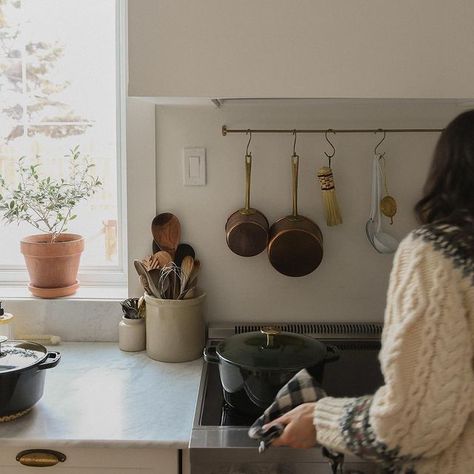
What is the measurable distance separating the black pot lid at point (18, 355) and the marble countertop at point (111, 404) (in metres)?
0.12

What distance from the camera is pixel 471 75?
4.70 feet

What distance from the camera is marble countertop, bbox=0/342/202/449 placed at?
1.33m

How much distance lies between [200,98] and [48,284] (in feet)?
2.60

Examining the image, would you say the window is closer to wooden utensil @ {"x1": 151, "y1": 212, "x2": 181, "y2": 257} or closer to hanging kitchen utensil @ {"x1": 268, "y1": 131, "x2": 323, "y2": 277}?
wooden utensil @ {"x1": 151, "y1": 212, "x2": 181, "y2": 257}

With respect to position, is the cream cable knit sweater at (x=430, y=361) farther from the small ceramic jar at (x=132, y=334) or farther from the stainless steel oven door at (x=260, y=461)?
the small ceramic jar at (x=132, y=334)

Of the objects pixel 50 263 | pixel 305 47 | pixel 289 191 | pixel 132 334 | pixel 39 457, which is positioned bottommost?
pixel 39 457

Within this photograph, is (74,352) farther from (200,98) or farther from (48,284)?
(200,98)

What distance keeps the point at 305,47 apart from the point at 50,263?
97cm

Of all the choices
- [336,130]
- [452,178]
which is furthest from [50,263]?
[452,178]

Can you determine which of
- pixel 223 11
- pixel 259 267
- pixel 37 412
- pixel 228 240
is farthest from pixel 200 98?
pixel 37 412

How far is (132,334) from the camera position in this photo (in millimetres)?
1821

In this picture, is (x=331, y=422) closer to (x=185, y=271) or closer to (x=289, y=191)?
(x=185, y=271)

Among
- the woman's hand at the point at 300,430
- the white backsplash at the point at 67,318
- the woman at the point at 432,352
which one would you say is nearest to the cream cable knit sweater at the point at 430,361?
the woman at the point at 432,352

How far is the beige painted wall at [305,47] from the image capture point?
4.67ft
